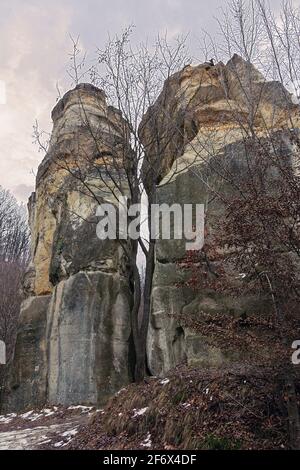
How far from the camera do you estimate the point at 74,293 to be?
36.4 feet

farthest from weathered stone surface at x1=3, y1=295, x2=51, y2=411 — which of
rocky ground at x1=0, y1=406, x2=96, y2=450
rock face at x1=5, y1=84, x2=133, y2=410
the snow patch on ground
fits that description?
the snow patch on ground

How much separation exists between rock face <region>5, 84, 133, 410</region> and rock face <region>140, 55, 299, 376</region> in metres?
1.58

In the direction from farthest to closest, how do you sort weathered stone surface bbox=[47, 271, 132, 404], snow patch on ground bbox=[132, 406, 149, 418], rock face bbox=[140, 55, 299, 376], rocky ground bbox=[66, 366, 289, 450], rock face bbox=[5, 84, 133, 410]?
rock face bbox=[5, 84, 133, 410], weathered stone surface bbox=[47, 271, 132, 404], rock face bbox=[140, 55, 299, 376], snow patch on ground bbox=[132, 406, 149, 418], rocky ground bbox=[66, 366, 289, 450]

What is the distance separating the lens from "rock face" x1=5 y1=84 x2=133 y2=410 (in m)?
10.4

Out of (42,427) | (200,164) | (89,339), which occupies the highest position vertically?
(200,164)

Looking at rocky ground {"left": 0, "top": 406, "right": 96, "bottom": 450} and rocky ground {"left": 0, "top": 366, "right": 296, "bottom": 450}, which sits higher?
rocky ground {"left": 0, "top": 366, "right": 296, "bottom": 450}

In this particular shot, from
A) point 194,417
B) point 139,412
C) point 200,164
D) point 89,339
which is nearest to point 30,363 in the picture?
point 89,339

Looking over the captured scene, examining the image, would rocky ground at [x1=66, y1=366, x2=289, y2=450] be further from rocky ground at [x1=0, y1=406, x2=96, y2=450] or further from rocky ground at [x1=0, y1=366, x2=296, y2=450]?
rocky ground at [x1=0, y1=406, x2=96, y2=450]

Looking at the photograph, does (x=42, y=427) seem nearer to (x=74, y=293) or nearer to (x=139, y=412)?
(x=139, y=412)

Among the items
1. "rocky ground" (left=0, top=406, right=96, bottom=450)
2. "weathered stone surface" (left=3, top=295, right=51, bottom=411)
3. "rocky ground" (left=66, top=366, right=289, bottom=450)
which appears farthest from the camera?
"weathered stone surface" (left=3, top=295, right=51, bottom=411)

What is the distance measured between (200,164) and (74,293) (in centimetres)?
456

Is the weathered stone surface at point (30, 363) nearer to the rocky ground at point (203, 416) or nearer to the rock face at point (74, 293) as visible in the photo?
the rock face at point (74, 293)
